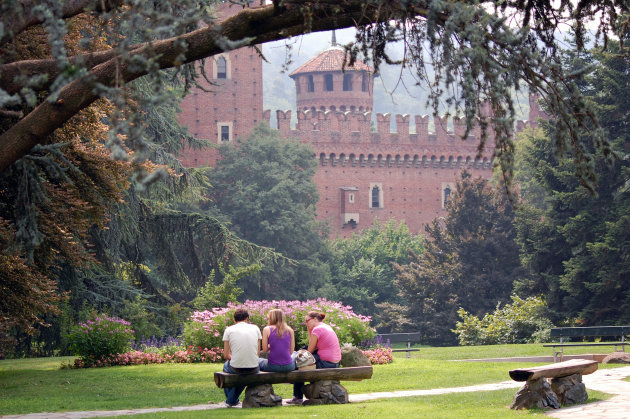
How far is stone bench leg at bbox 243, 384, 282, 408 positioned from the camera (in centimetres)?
952

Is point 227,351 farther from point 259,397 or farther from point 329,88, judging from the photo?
point 329,88

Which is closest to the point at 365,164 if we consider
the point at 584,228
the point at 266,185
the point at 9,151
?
the point at 266,185

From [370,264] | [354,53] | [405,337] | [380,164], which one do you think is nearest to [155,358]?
[405,337]

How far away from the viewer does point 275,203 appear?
140 feet

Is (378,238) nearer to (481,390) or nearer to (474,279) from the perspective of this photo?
(474,279)

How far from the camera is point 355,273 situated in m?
44.7

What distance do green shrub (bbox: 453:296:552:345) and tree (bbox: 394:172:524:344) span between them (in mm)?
7295


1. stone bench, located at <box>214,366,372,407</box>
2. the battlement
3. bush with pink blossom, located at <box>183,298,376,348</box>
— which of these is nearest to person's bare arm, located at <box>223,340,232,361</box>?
stone bench, located at <box>214,366,372,407</box>

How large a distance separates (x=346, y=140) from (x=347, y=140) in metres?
0.05

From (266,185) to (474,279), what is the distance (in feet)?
38.2

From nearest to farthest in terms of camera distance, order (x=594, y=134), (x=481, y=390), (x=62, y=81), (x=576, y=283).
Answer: (x=62, y=81), (x=594, y=134), (x=481, y=390), (x=576, y=283)

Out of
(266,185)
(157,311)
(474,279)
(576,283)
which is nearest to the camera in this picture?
(157,311)

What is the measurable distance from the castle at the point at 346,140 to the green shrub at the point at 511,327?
58.7 ft

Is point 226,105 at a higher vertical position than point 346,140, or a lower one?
higher
